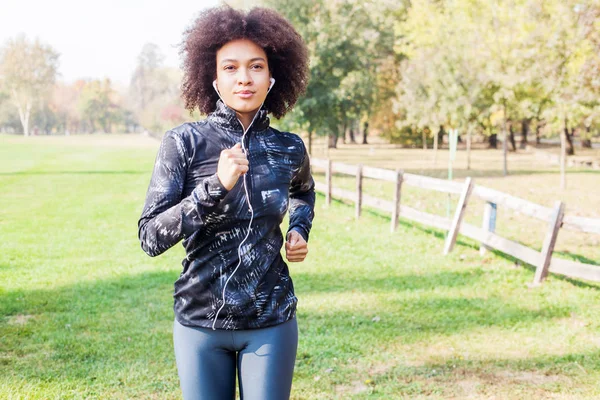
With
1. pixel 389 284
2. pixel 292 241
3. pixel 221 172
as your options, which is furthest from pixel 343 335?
pixel 221 172

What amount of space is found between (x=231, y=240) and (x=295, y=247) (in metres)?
0.34

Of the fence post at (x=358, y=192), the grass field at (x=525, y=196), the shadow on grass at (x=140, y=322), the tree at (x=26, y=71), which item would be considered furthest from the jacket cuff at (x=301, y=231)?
the tree at (x=26, y=71)

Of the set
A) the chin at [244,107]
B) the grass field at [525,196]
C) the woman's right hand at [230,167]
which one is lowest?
the grass field at [525,196]

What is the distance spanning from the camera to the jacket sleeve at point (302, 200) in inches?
96.8

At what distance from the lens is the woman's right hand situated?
1854 millimetres

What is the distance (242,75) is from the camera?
2230mm

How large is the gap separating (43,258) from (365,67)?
17394mm

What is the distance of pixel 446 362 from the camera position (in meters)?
5.29

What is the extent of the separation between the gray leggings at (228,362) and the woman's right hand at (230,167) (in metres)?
0.54

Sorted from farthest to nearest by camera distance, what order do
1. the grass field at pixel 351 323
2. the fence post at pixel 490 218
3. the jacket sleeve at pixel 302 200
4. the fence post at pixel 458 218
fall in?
1. the fence post at pixel 458 218
2. the fence post at pixel 490 218
3. the grass field at pixel 351 323
4. the jacket sleeve at pixel 302 200

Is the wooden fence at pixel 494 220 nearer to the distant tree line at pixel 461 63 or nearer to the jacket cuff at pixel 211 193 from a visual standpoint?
the distant tree line at pixel 461 63

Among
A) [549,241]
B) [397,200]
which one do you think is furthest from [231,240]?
[397,200]

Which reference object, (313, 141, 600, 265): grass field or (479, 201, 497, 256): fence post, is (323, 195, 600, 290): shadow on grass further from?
(479, 201, 497, 256): fence post

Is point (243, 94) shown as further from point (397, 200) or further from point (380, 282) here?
point (397, 200)
